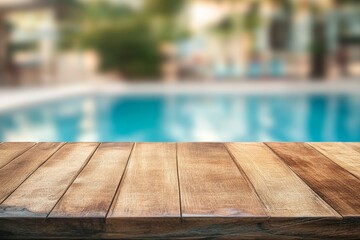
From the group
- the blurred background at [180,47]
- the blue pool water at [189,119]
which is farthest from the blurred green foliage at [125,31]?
the blue pool water at [189,119]

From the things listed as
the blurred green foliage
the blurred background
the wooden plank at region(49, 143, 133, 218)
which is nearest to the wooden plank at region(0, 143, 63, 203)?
the wooden plank at region(49, 143, 133, 218)

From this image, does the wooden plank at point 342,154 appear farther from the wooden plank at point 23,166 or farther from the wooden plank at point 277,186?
the wooden plank at point 23,166

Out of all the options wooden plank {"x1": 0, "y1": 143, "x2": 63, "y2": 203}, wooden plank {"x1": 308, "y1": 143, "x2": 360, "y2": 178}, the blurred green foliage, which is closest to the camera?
wooden plank {"x1": 0, "y1": 143, "x2": 63, "y2": 203}

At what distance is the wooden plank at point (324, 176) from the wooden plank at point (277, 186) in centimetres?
2

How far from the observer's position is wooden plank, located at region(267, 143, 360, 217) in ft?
3.40

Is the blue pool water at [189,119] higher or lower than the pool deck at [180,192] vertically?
lower

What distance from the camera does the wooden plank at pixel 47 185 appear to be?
3.27ft

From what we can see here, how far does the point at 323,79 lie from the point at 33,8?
7188mm

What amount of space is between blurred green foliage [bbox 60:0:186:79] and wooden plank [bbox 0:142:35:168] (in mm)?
11514

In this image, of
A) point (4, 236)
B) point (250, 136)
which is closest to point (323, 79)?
point (250, 136)

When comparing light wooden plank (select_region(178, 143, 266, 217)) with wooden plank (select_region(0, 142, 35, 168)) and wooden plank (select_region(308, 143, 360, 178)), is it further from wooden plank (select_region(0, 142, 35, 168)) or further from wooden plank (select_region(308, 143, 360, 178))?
wooden plank (select_region(0, 142, 35, 168))

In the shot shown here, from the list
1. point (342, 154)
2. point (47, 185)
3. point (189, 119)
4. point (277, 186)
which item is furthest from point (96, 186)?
point (189, 119)

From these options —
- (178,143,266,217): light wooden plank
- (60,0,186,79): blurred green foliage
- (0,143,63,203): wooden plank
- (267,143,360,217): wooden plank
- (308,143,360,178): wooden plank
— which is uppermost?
(60,0,186,79): blurred green foliage

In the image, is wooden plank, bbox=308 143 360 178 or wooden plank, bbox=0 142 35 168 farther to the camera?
wooden plank, bbox=0 142 35 168
